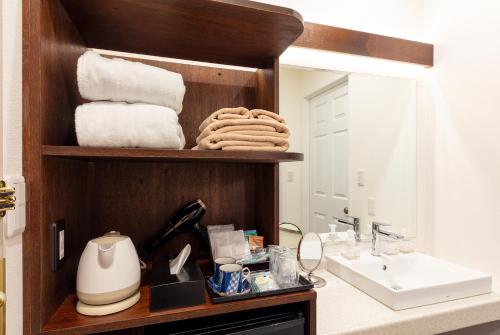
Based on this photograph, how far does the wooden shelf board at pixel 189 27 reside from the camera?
666 millimetres

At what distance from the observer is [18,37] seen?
534mm

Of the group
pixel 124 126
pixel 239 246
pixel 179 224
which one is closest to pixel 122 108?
pixel 124 126

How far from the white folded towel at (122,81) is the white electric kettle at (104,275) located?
346 mm

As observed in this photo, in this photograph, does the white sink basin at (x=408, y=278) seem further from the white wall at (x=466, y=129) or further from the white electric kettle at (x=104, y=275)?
the white electric kettle at (x=104, y=275)

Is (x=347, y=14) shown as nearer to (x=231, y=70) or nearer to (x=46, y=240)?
(x=231, y=70)

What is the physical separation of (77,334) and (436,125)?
70.6 inches

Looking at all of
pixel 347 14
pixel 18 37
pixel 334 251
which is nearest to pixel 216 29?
pixel 18 37

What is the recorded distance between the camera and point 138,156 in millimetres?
615

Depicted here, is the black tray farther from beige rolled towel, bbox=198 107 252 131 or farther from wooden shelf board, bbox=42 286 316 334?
beige rolled towel, bbox=198 107 252 131

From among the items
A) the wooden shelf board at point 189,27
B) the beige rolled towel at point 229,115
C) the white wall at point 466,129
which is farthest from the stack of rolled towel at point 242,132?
the white wall at point 466,129

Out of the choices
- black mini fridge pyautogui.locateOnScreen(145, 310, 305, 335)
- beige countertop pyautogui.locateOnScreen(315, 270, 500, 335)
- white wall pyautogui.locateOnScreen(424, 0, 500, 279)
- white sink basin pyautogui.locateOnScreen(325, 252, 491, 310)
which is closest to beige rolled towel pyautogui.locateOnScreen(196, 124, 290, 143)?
black mini fridge pyautogui.locateOnScreen(145, 310, 305, 335)

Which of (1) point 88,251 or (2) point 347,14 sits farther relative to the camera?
(2) point 347,14

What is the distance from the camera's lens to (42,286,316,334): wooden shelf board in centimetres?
56

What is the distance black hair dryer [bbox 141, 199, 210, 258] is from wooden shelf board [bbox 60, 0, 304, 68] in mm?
518
